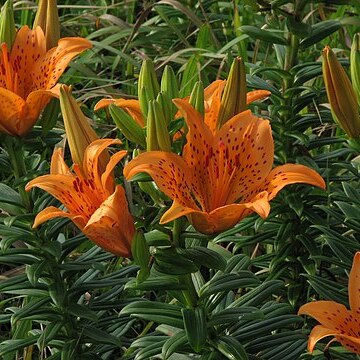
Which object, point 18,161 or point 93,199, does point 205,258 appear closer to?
point 93,199

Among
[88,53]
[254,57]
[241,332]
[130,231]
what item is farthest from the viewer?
[88,53]

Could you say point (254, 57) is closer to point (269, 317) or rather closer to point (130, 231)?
point (269, 317)

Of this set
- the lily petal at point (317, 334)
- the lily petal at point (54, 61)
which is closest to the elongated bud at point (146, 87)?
the lily petal at point (54, 61)

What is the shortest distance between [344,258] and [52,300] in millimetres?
546

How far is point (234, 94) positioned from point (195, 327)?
14.9 inches

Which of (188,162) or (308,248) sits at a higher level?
(188,162)

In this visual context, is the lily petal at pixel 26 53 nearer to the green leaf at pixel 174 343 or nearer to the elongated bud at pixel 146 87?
the elongated bud at pixel 146 87

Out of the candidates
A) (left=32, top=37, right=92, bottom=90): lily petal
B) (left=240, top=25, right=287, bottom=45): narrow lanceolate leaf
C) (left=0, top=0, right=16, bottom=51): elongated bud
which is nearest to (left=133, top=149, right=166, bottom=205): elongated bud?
(left=32, top=37, right=92, bottom=90): lily petal

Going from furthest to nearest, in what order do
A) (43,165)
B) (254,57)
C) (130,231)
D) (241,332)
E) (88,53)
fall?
1. (88,53)
2. (254,57)
3. (43,165)
4. (241,332)
5. (130,231)

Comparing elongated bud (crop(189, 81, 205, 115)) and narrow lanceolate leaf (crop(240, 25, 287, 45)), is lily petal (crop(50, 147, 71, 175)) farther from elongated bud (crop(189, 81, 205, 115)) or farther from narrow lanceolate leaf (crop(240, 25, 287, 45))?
narrow lanceolate leaf (crop(240, 25, 287, 45))

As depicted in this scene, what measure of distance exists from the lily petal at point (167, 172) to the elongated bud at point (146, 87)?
0.40 ft

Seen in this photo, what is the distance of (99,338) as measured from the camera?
1.72 metres

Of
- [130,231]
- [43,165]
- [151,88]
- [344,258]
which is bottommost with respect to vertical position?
[344,258]

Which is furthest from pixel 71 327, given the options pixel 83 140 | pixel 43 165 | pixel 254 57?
pixel 254 57
